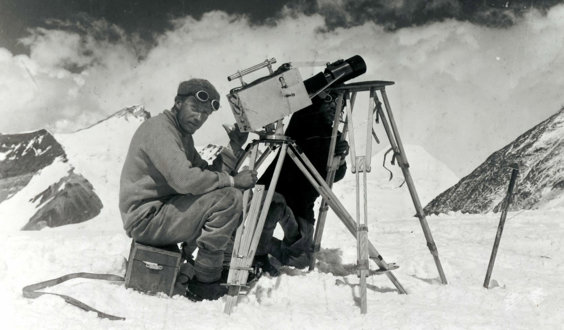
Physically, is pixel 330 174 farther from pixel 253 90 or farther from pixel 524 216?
pixel 524 216

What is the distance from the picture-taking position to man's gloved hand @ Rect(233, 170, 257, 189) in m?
3.49

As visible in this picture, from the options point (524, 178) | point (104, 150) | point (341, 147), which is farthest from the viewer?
point (104, 150)

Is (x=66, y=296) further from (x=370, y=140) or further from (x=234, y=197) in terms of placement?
(x=370, y=140)

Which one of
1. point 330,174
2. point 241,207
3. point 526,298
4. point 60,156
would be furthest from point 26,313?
point 60,156

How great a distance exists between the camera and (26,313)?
2.79 metres

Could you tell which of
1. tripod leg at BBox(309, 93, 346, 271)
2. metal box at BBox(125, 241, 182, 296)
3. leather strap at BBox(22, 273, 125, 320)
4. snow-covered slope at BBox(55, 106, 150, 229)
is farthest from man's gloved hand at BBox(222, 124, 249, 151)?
snow-covered slope at BBox(55, 106, 150, 229)

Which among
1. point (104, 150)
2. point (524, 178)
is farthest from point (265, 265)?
point (104, 150)

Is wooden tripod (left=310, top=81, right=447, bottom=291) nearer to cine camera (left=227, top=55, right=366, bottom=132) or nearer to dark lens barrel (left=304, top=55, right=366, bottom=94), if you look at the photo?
dark lens barrel (left=304, top=55, right=366, bottom=94)

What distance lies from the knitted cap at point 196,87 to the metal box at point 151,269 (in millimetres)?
1183

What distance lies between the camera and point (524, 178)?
50.4ft

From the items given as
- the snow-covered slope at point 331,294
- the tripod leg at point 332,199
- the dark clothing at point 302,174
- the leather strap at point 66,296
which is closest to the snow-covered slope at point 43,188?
the snow-covered slope at point 331,294

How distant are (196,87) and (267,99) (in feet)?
1.82

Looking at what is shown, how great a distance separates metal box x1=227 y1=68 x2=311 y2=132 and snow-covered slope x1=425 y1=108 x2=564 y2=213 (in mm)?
8856

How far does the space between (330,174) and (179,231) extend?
1515 mm
